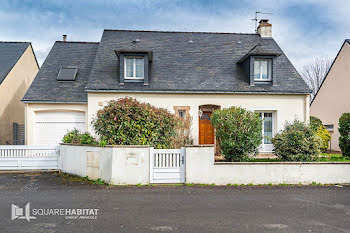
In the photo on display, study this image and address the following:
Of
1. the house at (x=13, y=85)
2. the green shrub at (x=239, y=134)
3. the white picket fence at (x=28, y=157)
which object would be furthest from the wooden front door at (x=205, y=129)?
the house at (x=13, y=85)

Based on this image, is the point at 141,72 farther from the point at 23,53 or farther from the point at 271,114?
the point at 23,53

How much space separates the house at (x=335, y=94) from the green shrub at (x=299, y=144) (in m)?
10.9

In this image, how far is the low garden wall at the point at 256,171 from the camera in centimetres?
848

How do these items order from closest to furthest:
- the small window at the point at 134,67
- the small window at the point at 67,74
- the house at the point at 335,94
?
the small window at the point at 134,67 → the small window at the point at 67,74 → the house at the point at 335,94

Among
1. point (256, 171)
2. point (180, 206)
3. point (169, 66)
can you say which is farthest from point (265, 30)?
point (180, 206)

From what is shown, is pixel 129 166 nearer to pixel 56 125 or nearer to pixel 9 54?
pixel 56 125

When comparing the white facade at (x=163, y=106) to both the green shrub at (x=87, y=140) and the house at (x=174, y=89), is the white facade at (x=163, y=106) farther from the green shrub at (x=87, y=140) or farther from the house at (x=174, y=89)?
the green shrub at (x=87, y=140)

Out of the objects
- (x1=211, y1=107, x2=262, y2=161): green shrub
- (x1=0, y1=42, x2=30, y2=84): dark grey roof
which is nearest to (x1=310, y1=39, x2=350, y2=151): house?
(x1=211, y1=107, x2=262, y2=161): green shrub

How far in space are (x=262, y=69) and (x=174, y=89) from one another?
5.15 m

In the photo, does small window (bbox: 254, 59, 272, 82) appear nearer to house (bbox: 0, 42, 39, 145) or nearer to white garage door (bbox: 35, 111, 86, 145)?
white garage door (bbox: 35, 111, 86, 145)

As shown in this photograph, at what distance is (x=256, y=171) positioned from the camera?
28.3 feet

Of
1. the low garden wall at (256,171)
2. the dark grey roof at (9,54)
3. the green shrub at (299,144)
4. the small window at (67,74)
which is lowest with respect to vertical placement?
the low garden wall at (256,171)

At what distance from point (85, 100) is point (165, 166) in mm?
7174

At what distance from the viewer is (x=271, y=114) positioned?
14.3m
